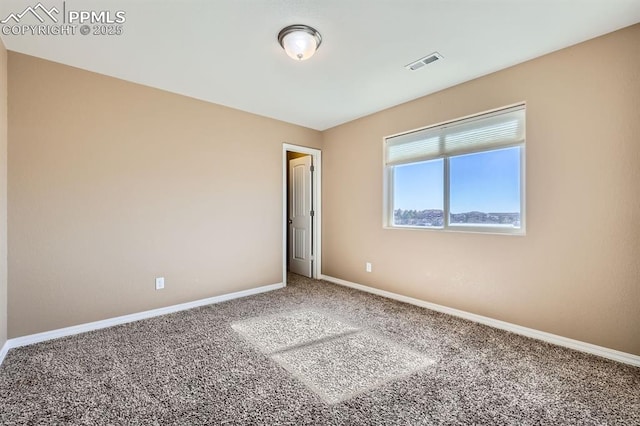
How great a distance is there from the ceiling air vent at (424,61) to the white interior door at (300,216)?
2518mm

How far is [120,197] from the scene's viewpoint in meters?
3.04

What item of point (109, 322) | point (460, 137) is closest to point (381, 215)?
point (460, 137)

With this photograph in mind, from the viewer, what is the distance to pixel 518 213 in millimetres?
2822

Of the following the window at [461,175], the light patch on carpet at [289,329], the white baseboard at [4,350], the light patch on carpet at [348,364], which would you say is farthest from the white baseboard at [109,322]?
the window at [461,175]

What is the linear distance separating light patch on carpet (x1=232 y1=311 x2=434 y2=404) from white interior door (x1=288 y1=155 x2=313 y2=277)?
6.76ft

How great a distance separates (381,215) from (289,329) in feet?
6.56

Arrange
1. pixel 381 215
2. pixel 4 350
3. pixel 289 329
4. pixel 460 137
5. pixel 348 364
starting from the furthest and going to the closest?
pixel 381 215 → pixel 460 137 → pixel 289 329 → pixel 4 350 → pixel 348 364

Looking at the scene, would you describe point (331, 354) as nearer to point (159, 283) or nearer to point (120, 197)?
point (159, 283)

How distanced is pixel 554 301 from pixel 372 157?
2.62m

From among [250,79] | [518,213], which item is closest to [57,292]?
[250,79]

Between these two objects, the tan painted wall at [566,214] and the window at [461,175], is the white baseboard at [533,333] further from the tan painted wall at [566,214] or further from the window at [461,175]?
the window at [461,175]

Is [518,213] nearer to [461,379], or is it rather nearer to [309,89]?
[461,379]

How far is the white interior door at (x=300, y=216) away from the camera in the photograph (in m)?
5.12

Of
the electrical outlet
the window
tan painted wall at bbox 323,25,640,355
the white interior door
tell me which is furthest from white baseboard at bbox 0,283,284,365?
tan painted wall at bbox 323,25,640,355
